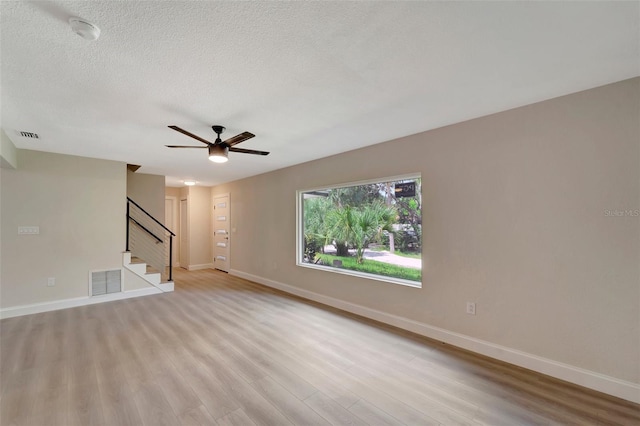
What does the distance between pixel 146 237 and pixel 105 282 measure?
4.49 ft

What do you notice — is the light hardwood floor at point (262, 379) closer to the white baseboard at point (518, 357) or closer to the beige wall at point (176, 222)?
the white baseboard at point (518, 357)

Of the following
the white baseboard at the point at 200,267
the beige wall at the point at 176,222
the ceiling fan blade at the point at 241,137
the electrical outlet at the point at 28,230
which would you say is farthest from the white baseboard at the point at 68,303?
the ceiling fan blade at the point at 241,137

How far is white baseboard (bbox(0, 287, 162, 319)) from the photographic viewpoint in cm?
397

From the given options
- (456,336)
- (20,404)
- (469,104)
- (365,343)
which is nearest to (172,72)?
(469,104)

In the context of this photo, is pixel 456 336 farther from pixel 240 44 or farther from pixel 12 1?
pixel 12 1

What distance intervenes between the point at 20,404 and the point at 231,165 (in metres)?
4.05

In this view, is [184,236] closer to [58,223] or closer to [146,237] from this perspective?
[146,237]

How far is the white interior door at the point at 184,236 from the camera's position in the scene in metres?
7.86

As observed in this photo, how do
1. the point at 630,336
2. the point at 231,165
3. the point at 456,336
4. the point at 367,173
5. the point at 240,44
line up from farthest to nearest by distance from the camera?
1. the point at 231,165
2. the point at 367,173
3. the point at 456,336
4. the point at 630,336
5. the point at 240,44

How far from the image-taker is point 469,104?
2562mm

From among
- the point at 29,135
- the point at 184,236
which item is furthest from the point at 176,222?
the point at 29,135

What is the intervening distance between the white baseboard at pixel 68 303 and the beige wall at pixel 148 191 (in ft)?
6.01

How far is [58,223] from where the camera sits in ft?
14.3

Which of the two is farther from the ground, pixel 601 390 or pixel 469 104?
pixel 469 104
